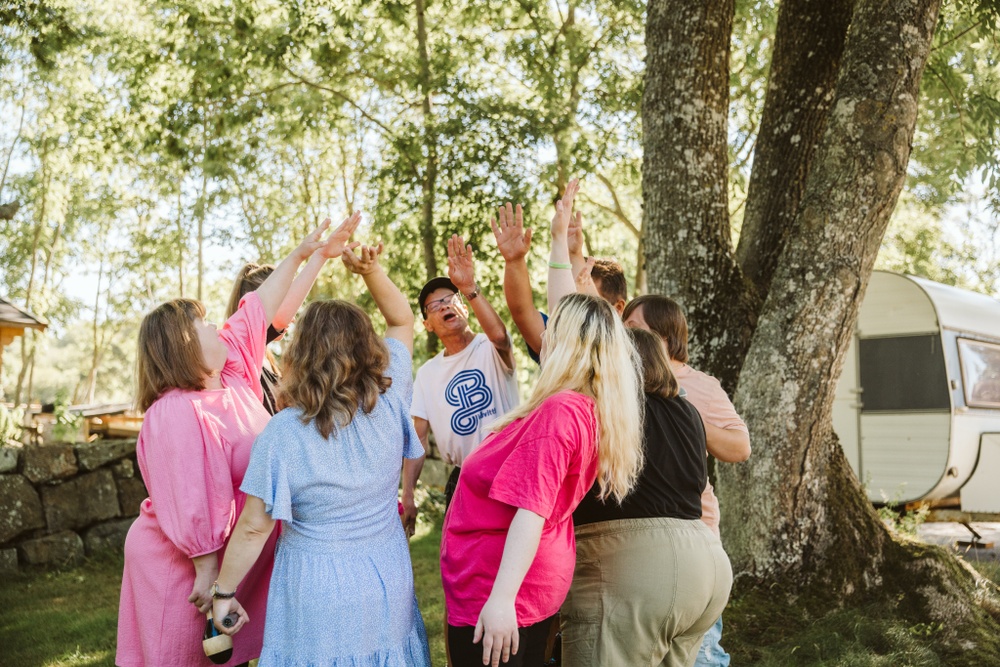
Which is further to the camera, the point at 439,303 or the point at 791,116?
the point at 791,116

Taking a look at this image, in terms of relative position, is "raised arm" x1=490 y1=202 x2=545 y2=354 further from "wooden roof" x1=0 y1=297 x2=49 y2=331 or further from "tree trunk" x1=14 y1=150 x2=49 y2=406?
"tree trunk" x1=14 y1=150 x2=49 y2=406

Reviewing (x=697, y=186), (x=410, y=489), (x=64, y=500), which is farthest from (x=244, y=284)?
(x=64, y=500)

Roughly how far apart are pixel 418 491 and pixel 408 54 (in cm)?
660

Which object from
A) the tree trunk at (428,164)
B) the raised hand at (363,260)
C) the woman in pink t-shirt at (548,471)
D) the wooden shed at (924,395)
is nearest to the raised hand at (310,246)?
the raised hand at (363,260)

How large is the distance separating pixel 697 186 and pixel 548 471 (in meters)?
3.16

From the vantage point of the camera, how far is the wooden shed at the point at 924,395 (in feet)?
30.4

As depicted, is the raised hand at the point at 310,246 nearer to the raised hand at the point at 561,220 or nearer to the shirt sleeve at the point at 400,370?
the shirt sleeve at the point at 400,370

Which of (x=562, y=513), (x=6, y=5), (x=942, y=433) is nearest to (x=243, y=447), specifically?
(x=562, y=513)

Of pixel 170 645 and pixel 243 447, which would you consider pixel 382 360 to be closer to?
pixel 243 447

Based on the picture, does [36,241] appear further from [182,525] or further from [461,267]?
[182,525]

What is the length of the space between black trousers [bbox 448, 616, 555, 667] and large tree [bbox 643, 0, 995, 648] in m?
2.50

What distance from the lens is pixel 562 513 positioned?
241 cm

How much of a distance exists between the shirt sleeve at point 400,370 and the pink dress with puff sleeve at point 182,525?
55 centimetres

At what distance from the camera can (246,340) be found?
301cm
